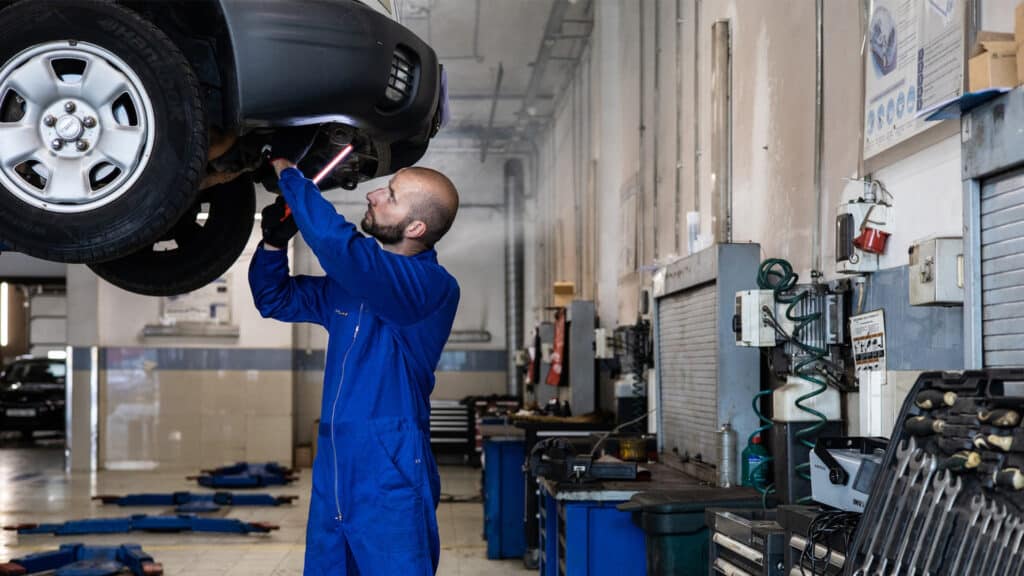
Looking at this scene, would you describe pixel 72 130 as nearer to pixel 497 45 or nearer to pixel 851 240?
pixel 851 240

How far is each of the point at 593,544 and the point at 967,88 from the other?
2158 mm

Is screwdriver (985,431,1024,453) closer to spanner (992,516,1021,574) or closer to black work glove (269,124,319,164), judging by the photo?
spanner (992,516,1021,574)

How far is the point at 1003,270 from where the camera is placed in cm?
209

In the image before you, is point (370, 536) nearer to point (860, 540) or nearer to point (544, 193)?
point (860, 540)

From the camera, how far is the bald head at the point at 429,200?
247cm

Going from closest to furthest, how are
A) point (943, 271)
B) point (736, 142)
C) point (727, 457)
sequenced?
1. point (943, 271)
2. point (727, 457)
3. point (736, 142)

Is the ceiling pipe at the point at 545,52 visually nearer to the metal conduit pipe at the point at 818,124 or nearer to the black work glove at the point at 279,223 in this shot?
the metal conduit pipe at the point at 818,124

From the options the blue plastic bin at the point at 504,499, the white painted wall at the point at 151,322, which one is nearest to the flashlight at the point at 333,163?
the blue plastic bin at the point at 504,499

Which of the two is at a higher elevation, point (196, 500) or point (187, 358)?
point (187, 358)

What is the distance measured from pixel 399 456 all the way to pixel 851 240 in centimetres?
142

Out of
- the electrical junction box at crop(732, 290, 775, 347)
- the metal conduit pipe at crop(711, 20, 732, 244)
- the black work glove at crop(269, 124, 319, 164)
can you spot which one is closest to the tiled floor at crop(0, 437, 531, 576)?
the metal conduit pipe at crop(711, 20, 732, 244)

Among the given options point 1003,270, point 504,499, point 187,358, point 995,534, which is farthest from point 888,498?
point 187,358

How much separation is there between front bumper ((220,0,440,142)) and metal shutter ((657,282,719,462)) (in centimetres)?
186

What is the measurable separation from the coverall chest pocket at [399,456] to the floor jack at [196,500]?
6036 millimetres
